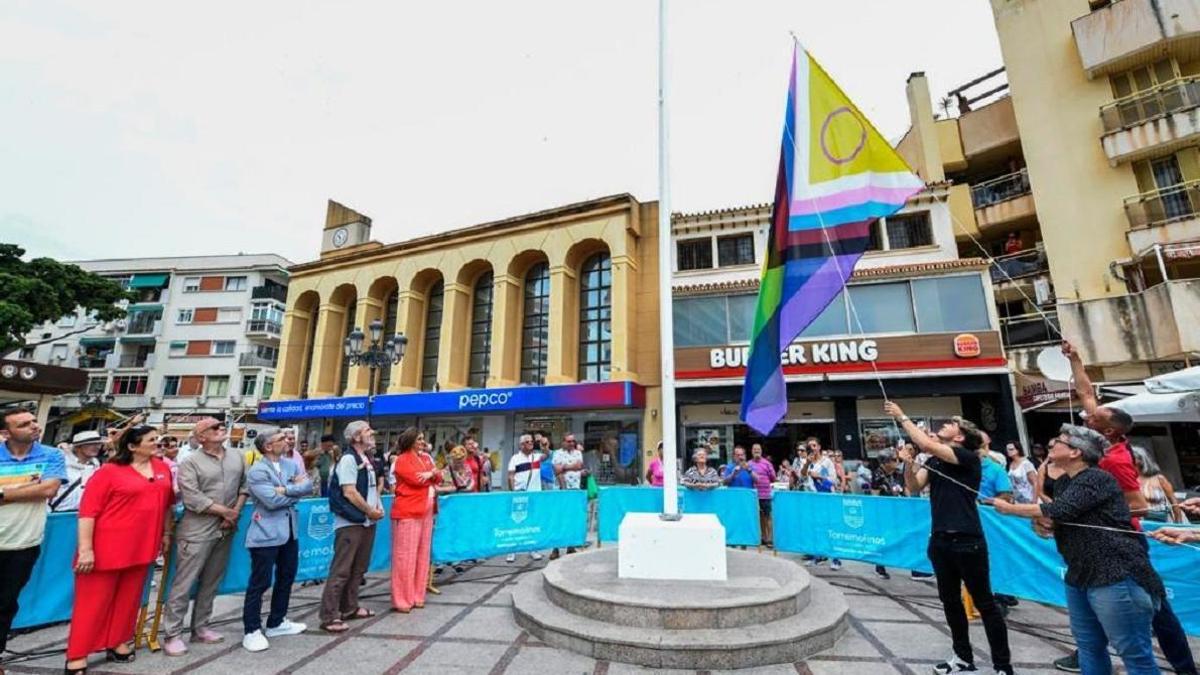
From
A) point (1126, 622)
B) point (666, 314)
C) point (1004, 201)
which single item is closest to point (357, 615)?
point (666, 314)

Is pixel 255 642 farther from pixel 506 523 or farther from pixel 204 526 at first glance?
pixel 506 523

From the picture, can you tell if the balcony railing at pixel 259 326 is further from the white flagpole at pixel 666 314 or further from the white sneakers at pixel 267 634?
the white flagpole at pixel 666 314

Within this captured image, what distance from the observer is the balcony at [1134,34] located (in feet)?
50.4

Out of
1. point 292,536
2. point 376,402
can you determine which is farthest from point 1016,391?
point 376,402

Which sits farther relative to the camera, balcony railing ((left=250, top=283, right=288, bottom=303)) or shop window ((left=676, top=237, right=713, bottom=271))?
balcony railing ((left=250, top=283, right=288, bottom=303))

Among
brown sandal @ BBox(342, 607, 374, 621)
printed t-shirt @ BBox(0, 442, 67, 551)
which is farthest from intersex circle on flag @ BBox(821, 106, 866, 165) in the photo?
printed t-shirt @ BBox(0, 442, 67, 551)

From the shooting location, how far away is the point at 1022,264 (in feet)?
59.4

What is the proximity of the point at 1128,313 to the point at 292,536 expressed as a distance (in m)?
20.6

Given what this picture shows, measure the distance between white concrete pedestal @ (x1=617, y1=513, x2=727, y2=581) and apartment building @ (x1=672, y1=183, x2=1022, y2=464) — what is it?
32.8ft

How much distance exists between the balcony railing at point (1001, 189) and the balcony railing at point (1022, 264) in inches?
93.7

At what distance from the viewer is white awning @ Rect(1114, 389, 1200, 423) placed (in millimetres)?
7344

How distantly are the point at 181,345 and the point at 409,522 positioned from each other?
43.8m

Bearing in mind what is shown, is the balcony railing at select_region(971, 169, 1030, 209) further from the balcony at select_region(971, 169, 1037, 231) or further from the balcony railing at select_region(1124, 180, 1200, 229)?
the balcony railing at select_region(1124, 180, 1200, 229)

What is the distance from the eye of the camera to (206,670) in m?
3.85
